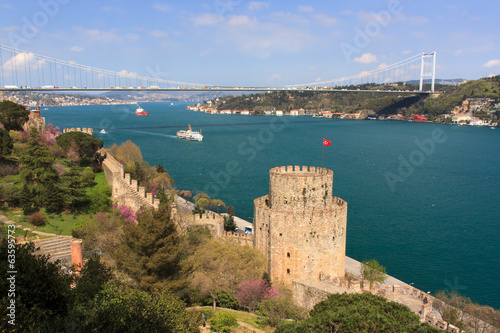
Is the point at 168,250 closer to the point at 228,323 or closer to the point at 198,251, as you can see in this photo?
the point at 228,323

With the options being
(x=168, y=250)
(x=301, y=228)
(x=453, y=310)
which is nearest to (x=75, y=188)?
(x=168, y=250)

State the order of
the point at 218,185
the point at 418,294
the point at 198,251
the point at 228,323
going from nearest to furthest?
the point at 228,323 → the point at 418,294 → the point at 198,251 → the point at 218,185

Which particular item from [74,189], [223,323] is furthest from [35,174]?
[223,323]

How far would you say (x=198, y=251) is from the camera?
12320 millimetres

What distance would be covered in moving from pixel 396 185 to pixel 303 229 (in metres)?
25.6

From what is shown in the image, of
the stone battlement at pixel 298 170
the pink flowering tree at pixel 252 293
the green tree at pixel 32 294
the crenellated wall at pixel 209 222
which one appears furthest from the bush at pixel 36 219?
the stone battlement at pixel 298 170

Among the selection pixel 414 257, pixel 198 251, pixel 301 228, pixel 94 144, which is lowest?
pixel 414 257

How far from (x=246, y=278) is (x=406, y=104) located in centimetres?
10138

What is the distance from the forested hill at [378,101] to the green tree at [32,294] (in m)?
76.5

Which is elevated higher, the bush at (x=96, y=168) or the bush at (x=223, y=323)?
the bush at (x=96, y=168)

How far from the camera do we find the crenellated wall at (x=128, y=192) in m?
15.9

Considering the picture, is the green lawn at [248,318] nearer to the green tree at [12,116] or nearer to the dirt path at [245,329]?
the dirt path at [245,329]

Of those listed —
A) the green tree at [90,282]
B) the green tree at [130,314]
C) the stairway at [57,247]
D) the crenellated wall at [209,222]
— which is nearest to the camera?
the green tree at [130,314]

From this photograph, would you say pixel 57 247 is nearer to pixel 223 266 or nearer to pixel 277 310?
pixel 223 266
